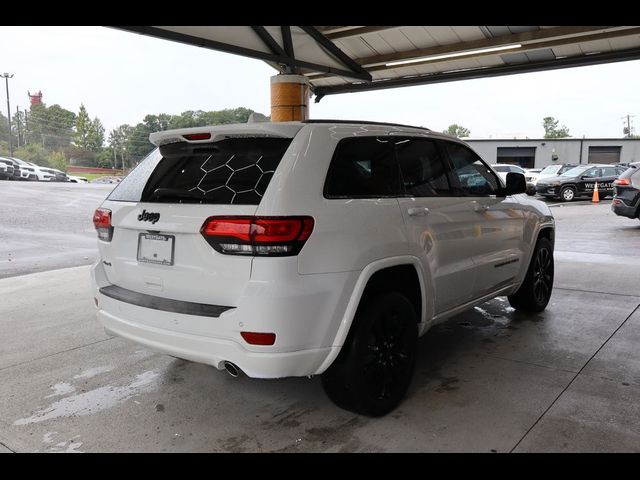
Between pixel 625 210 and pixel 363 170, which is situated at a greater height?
pixel 363 170

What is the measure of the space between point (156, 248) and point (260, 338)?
848mm

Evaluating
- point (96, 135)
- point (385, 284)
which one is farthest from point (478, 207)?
point (96, 135)

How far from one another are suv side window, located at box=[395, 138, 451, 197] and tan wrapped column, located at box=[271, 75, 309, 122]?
7.98 m

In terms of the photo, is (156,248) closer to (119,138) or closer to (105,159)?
(105,159)

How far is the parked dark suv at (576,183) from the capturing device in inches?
820

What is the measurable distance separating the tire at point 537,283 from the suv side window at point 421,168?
1.84 m

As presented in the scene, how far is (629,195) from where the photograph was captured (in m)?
12.2

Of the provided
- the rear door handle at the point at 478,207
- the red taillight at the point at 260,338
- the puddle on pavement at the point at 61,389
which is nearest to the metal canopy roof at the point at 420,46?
the puddle on pavement at the point at 61,389

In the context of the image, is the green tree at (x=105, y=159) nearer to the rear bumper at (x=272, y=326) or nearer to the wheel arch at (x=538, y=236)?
the wheel arch at (x=538, y=236)

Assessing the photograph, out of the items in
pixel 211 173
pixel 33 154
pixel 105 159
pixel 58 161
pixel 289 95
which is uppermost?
pixel 289 95

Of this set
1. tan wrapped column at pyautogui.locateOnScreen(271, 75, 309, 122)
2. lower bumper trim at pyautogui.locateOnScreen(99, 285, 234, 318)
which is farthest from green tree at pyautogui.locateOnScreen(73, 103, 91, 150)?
lower bumper trim at pyautogui.locateOnScreen(99, 285, 234, 318)

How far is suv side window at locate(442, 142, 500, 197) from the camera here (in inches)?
161
